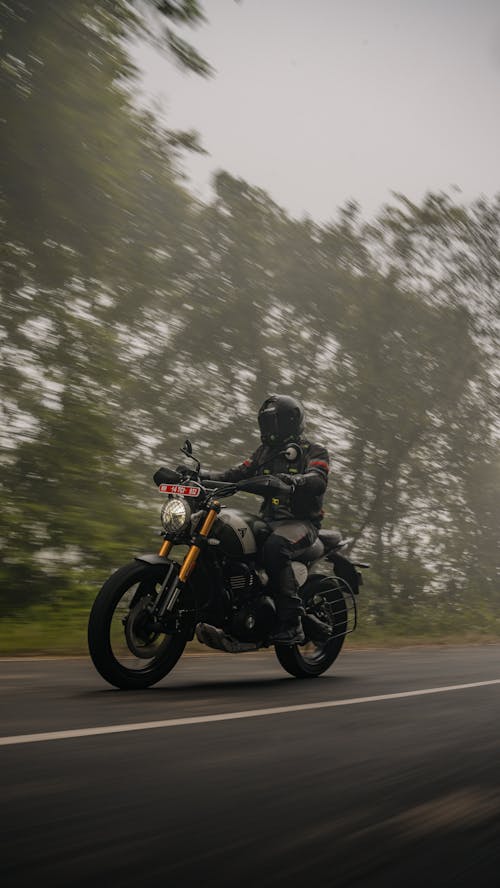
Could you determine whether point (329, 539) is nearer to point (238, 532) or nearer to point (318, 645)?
point (318, 645)

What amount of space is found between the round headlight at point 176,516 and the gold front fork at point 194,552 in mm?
165

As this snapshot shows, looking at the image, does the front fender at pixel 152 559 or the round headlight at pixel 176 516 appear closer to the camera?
the front fender at pixel 152 559

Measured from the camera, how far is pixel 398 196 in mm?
22328

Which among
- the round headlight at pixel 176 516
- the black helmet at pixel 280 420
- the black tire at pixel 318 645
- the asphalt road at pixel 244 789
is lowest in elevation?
the asphalt road at pixel 244 789

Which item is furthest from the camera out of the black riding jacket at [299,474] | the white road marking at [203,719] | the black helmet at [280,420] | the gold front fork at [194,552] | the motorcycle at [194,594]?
the black helmet at [280,420]

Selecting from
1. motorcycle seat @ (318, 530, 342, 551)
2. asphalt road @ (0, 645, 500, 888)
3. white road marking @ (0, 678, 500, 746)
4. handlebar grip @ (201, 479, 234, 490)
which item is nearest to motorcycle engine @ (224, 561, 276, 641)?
asphalt road @ (0, 645, 500, 888)

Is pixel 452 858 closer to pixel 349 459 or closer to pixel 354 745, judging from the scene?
pixel 354 745

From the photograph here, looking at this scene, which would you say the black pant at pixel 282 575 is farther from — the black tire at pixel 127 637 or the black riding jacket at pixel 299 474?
the black tire at pixel 127 637

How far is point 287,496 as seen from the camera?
679 cm

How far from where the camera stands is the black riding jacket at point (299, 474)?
675 centimetres

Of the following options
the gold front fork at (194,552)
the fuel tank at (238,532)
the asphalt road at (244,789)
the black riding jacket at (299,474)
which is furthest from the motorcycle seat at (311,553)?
the asphalt road at (244,789)

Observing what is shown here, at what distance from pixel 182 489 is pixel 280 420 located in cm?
128

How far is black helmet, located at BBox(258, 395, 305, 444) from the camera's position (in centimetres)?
697

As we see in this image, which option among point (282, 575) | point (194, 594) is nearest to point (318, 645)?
point (282, 575)
